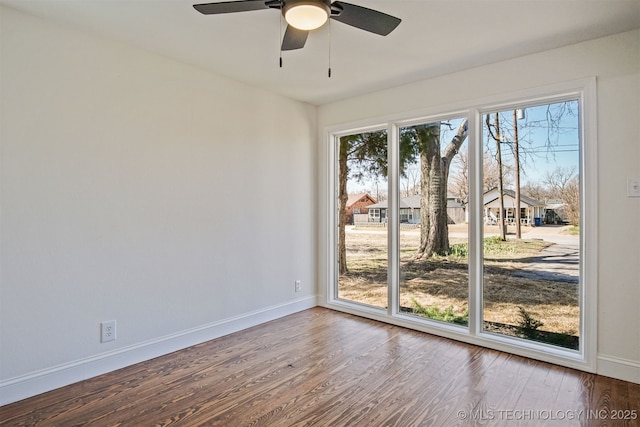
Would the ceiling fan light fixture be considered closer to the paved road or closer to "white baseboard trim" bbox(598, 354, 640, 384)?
the paved road

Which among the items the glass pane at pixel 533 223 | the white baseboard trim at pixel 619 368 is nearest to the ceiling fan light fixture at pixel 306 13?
the glass pane at pixel 533 223

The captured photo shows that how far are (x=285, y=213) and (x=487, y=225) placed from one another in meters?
2.03

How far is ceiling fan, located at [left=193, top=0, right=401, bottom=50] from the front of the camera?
1.74m

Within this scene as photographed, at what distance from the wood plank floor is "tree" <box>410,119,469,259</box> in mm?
957

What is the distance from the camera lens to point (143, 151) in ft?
9.23

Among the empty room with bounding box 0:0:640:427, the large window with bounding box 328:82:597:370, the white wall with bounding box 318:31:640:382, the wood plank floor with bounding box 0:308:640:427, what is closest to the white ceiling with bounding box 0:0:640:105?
the empty room with bounding box 0:0:640:427

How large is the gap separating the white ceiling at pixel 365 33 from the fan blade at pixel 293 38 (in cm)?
26

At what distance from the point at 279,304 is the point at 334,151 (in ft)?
6.20

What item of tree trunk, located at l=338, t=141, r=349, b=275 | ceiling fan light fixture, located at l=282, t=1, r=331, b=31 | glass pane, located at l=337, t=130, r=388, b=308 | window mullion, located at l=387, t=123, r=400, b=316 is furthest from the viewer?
tree trunk, located at l=338, t=141, r=349, b=275

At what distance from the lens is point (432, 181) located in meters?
3.59

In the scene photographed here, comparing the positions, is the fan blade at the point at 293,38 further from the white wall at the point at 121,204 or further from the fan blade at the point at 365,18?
the white wall at the point at 121,204

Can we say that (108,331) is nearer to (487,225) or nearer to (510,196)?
(487,225)

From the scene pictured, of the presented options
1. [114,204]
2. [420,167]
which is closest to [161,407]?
[114,204]

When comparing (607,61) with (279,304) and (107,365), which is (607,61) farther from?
(107,365)
